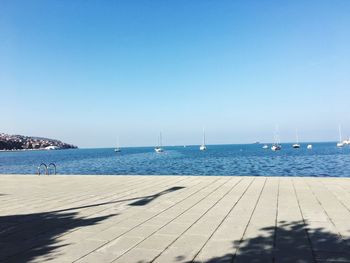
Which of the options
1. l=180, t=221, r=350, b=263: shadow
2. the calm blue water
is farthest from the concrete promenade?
the calm blue water

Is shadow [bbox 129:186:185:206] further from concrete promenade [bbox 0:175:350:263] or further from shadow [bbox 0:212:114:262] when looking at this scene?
shadow [bbox 0:212:114:262]

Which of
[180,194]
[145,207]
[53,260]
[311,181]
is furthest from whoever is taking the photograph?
[311,181]

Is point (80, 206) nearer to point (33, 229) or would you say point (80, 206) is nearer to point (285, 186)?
point (33, 229)

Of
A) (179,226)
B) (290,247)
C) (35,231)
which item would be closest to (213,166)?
(179,226)

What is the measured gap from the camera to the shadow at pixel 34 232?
5715 mm

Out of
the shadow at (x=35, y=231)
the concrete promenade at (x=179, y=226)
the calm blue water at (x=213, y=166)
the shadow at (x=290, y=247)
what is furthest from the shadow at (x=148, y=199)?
the calm blue water at (x=213, y=166)

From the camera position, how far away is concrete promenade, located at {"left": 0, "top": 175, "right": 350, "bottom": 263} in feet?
18.2

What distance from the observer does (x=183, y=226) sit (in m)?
7.50

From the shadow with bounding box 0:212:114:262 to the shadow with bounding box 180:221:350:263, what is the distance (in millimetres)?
2512

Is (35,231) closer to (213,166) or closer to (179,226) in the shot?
(179,226)

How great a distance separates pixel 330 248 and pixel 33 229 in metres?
6.03

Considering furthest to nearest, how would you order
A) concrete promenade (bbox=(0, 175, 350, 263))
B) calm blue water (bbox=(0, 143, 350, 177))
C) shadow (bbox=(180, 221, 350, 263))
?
calm blue water (bbox=(0, 143, 350, 177))
concrete promenade (bbox=(0, 175, 350, 263))
shadow (bbox=(180, 221, 350, 263))

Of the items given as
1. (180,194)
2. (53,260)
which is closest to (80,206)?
(180,194)

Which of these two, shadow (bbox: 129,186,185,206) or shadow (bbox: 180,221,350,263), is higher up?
shadow (bbox: 129,186,185,206)
